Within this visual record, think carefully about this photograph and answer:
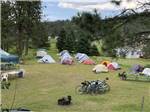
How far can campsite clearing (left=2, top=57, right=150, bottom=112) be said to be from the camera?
2058cm

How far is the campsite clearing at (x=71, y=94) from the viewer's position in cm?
2058

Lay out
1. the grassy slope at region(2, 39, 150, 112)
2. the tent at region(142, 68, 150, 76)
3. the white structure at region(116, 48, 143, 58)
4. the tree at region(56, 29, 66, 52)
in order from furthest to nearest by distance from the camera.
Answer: the tree at region(56, 29, 66, 52), the tent at region(142, 68, 150, 76), the grassy slope at region(2, 39, 150, 112), the white structure at region(116, 48, 143, 58)

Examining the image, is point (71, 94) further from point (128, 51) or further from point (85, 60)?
point (85, 60)

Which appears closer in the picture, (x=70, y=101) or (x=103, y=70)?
(x=70, y=101)

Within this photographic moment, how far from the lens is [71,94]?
Answer: 24531 mm

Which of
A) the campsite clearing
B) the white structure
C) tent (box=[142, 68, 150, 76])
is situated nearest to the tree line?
the campsite clearing

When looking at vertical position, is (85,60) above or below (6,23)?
below

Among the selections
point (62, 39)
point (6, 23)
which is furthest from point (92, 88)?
point (62, 39)

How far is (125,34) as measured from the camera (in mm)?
11297

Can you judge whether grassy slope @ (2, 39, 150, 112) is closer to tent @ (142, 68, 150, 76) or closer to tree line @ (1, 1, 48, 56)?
tent @ (142, 68, 150, 76)

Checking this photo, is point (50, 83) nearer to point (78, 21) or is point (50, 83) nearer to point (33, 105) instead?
point (33, 105)

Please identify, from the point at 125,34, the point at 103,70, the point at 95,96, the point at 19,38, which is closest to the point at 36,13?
the point at 19,38

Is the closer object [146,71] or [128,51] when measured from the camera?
[128,51]

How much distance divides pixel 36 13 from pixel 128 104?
3184 cm
